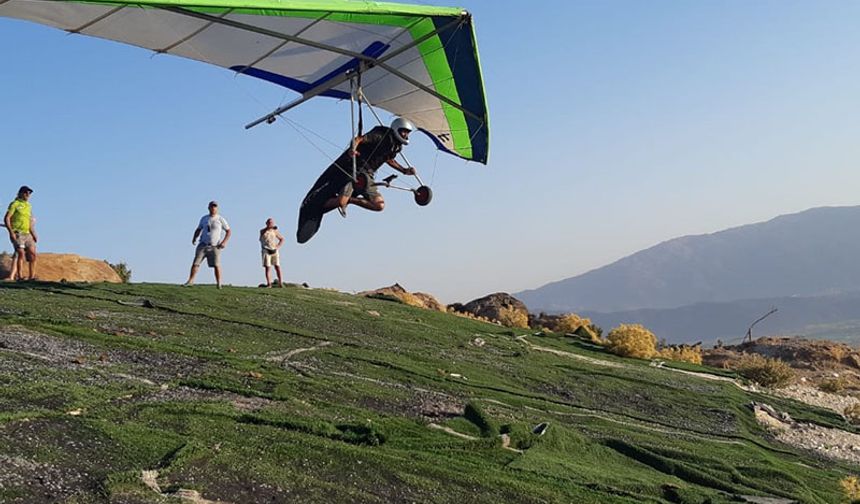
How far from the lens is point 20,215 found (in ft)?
54.1

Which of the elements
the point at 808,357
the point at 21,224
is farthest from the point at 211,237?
the point at 808,357

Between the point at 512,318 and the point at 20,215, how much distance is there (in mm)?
16598

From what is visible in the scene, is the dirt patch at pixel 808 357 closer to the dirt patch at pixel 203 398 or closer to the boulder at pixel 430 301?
the boulder at pixel 430 301

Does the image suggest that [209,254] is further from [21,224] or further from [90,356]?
[90,356]

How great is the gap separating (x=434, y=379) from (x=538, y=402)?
Result: 6.02 ft

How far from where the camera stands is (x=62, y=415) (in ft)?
23.5

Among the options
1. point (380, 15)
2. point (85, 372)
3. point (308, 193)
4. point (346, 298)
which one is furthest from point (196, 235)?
point (85, 372)

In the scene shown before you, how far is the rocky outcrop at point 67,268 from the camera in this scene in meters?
22.9

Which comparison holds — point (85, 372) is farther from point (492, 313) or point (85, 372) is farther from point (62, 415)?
point (492, 313)

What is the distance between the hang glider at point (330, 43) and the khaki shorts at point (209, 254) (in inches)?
127

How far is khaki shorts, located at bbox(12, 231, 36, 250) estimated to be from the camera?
54.4 ft

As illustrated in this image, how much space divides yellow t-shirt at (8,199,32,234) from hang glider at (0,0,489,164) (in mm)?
5357

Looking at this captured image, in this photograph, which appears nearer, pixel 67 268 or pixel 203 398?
pixel 203 398

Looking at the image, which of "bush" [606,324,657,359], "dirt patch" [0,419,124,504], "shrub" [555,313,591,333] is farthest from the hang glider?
"shrub" [555,313,591,333]
